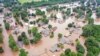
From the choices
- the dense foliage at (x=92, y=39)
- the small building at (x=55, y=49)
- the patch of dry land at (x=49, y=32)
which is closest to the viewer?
the dense foliage at (x=92, y=39)

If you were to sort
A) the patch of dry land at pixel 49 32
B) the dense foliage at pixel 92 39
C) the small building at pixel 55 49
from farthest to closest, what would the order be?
the patch of dry land at pixel 49 32 < the small building at pixel 55 49 < the dense foliage at pixel 92 39

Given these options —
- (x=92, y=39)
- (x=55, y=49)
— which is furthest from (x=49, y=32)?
(x=92, y=39)

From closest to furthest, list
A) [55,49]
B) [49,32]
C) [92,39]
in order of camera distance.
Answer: [55,49] → [92,39] → [49,32]

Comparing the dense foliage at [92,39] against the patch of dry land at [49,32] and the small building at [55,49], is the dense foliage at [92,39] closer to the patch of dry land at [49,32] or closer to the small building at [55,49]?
the patch of dry land at [49,32]

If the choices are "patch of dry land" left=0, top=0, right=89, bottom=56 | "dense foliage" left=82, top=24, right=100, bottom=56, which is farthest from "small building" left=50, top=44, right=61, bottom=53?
"dense foliage" left=82, top=24, right=100, bottom=56

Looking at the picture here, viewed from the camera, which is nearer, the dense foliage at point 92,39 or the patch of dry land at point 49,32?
the dense foliage at point 92,39

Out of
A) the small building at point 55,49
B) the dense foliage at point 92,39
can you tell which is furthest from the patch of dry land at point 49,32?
the dense foliage at point 92,39

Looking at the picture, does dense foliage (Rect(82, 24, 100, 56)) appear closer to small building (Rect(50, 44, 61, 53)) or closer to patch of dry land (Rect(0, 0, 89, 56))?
patch of dry land (Rect(0, 0, 89, 56))

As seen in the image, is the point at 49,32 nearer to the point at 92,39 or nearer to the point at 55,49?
the point at 55,49

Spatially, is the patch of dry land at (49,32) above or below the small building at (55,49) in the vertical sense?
above

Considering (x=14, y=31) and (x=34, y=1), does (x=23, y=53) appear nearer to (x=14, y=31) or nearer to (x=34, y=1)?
(x=14, y=31)

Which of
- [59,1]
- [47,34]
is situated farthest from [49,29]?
[59,1]
